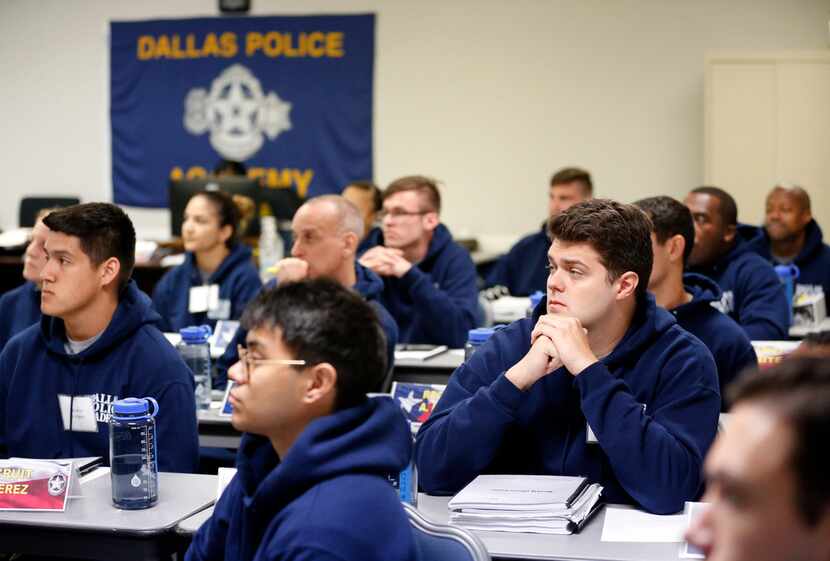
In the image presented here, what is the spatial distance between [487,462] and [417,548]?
0.63m

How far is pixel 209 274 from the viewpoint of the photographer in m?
5.16

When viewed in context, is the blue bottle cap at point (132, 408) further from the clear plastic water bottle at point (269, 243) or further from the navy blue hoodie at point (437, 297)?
the clear plastic water bottle at point (269, 243)

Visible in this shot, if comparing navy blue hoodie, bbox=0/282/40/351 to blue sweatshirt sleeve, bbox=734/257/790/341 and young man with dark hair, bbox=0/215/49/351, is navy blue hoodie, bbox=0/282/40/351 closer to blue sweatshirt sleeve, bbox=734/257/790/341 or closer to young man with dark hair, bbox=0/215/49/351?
young man with dark hair, bbox=0/215/49/351

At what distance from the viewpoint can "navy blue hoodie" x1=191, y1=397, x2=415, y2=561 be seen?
5.16ft

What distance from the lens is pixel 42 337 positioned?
2.97m

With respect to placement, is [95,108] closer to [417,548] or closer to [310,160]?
[310,160]

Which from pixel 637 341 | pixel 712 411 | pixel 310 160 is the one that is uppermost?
pixel 310 160

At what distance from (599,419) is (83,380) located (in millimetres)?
1424

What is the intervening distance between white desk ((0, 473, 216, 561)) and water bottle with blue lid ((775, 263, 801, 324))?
11.3ft

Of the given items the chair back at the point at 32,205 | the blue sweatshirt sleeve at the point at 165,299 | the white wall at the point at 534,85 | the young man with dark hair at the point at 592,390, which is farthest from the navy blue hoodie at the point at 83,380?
the chair back at the point at 32,205

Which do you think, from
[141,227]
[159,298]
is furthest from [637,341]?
[141,227]

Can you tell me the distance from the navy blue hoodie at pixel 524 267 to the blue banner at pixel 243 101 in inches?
105

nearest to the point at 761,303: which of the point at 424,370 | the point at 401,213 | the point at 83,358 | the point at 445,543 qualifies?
the point at 424,370

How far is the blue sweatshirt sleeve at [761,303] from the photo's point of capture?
179 inches
